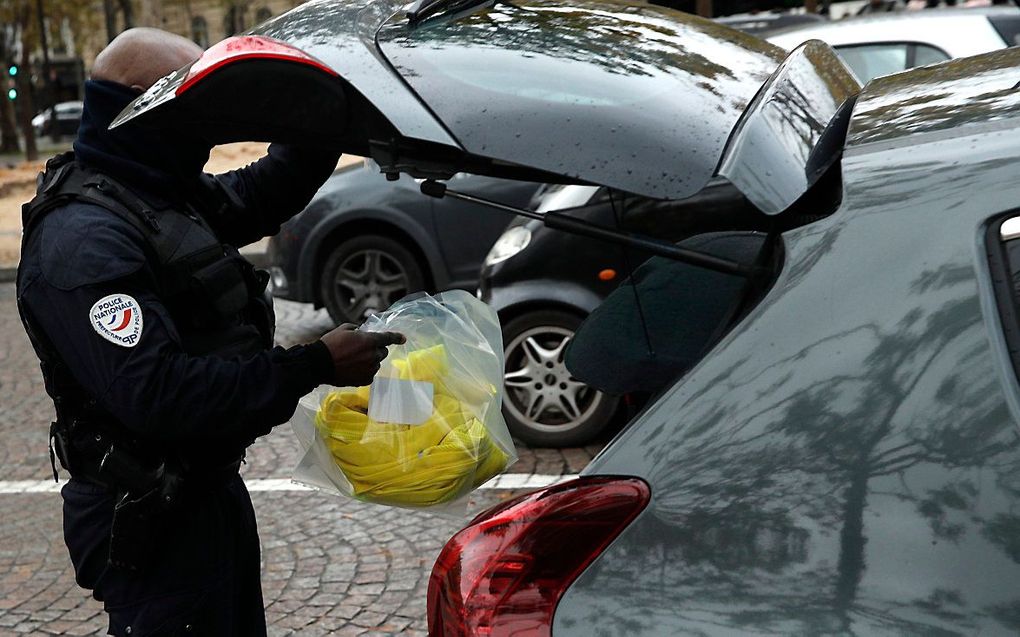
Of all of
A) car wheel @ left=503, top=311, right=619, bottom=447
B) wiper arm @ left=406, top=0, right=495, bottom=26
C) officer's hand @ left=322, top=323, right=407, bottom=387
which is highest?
wiper arm @ left=406, top=0, right=495, bottom=26

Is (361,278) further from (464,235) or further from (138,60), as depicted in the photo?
(138,60)

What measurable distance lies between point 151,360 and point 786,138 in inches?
44.5

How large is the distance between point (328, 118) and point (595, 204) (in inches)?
138

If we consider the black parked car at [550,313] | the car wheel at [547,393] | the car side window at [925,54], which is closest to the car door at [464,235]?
the black parked car at [550,313]

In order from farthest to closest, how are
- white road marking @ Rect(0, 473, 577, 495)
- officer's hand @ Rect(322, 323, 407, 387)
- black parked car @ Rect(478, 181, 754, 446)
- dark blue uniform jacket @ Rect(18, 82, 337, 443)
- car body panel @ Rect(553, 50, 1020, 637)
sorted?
black parked car @ Rect(478, 181, 754, 446)
white road marking @ Rect(0, 473, 577, 495)
officer's hand @ Rect(322, 323, 407, 387)
dark blue uniform jacket @ Rect(18, 82, 337, 443)
car body panel @ Rect(553, 50, 1020, 637)

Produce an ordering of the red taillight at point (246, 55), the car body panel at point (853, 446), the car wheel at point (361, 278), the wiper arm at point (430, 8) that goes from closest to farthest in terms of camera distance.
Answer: the car body panel at point (853, 446)
the red taillight at point (246, 55)
the wiper arm at point (430, 8)
the car wheel at point (361, 278)

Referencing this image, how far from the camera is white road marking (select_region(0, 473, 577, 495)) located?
5.36m

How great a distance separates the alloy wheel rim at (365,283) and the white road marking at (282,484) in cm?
225

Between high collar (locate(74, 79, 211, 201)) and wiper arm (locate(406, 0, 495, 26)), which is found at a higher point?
wiper arm (locate(406, 0, 495, 26))

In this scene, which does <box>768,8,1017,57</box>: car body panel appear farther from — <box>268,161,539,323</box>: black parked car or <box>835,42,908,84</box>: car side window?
<box>268,161,539,323</box>: black parked car

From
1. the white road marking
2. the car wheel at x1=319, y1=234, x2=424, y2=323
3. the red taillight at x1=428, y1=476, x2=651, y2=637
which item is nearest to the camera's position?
the red taillight at x1=428, y1=476, x2=651, y2=637

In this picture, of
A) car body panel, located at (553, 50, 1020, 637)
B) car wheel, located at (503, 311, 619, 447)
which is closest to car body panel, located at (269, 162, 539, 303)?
car wheel, located at (503, 311, 619, 447)

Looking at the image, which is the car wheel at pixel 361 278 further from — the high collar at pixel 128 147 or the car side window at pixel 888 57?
the high collar at pixel 128 147

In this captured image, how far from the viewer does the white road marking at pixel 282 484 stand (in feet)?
17.6
